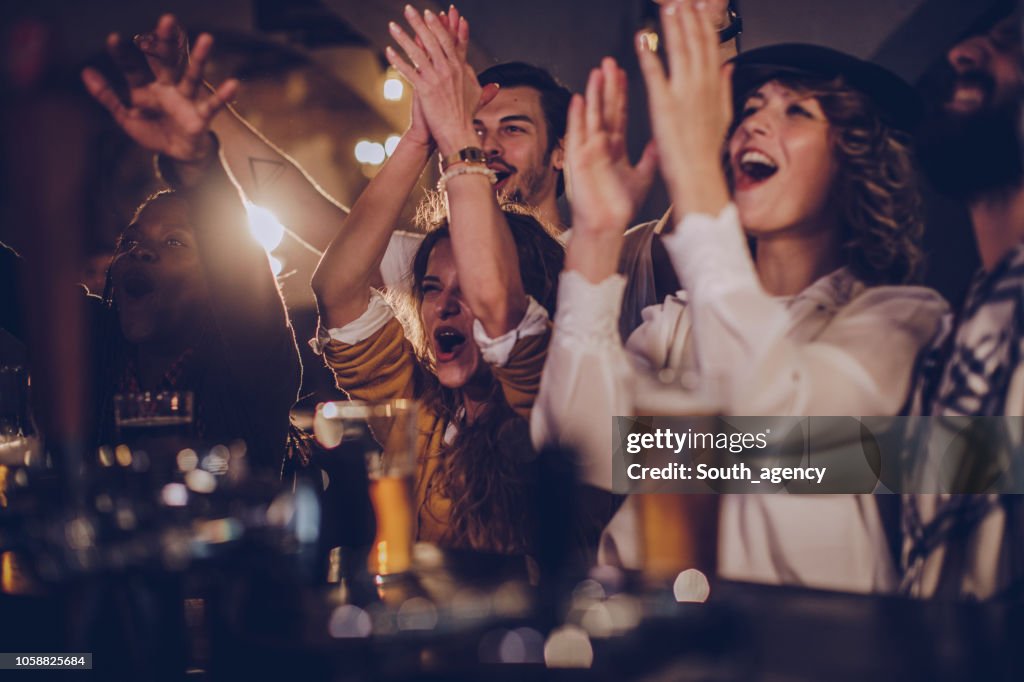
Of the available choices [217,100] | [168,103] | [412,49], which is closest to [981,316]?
[412,49]

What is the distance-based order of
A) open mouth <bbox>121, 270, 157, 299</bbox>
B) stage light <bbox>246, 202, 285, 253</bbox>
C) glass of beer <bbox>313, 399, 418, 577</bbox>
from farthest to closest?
open mouth <bbox>121, 270, 157, 299</bbox> → stage light <bbox>246, 202, 285, 253</bbox> → glass of beer <bbox>313, 399, 418, 577</bbox>

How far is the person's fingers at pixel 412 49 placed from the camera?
2195 millimetres

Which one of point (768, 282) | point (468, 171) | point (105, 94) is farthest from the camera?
point (105, 94)

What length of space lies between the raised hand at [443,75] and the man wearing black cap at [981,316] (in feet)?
3.47

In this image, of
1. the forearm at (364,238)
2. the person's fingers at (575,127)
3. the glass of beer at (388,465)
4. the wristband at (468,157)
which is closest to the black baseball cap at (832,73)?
the person's fingers at (575,127)

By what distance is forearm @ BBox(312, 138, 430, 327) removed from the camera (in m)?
2.25

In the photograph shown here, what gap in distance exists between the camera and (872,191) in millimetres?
1817

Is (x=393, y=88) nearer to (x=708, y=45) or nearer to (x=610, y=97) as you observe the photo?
(x=610, y=97)

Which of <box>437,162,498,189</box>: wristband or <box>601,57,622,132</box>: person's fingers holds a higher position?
<box>601,57,622,132</box>: person's fingers

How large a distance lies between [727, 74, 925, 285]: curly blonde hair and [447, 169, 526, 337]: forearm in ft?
2.49

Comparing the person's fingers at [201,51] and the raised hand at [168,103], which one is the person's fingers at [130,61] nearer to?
the raised hand at [168,103]

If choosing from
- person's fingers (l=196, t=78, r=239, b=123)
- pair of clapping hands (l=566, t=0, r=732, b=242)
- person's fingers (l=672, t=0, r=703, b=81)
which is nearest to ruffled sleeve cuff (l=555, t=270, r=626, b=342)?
pair of clapping hands (l=566, t=0, r=732, b=242)

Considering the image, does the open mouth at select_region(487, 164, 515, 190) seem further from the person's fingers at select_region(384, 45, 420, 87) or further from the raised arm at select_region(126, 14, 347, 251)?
the raised arm at select_region(126, 14, 347, 251)

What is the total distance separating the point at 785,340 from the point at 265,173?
1512 millimetres
